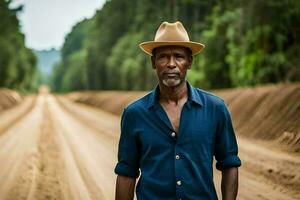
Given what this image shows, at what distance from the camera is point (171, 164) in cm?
351

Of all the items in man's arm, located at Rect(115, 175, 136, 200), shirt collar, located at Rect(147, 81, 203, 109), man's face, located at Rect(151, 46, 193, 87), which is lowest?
man's arm, located at Rect(115, 175, 136, 200)

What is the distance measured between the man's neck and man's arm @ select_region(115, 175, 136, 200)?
0.54 m

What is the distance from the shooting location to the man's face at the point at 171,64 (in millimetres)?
3643

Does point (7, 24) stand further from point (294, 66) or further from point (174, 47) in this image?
point (174, 47)

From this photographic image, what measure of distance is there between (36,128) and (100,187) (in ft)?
48.3

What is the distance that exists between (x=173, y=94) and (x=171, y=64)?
0.19m

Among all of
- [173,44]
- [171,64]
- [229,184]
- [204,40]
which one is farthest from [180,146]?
[204,40]

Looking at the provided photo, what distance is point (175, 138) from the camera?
11.5 feet

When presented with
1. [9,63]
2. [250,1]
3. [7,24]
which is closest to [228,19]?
[250,1]

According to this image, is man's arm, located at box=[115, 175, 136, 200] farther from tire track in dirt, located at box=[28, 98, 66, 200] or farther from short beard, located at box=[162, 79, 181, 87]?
tire track in dirt, located at box=[28, 98, 66, 200]

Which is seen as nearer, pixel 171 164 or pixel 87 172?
pixel 171 164

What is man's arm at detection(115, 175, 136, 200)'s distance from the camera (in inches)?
145

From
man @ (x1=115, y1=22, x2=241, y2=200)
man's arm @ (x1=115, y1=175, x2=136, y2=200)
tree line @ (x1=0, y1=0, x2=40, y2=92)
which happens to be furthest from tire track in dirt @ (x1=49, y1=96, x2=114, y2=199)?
tree line @ (x1=0, y1=0, x2=40, y2=92)

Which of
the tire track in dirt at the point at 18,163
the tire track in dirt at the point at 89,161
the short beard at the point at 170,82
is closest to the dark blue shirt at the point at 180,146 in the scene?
the short beard at the point at 170,82
